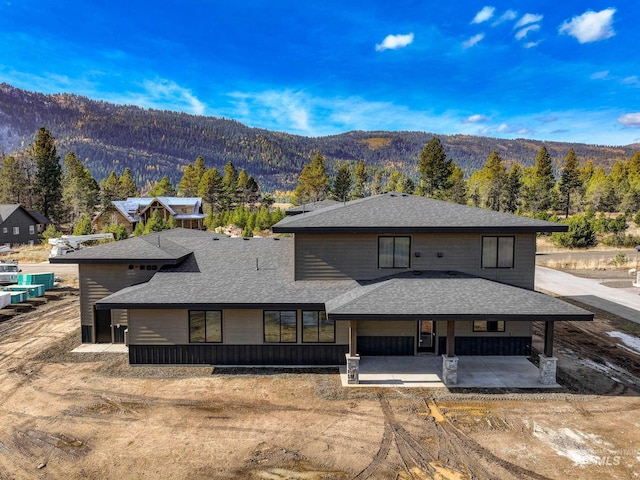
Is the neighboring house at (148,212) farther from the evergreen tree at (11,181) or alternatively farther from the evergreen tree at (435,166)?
the evergreen tree at (435,166)

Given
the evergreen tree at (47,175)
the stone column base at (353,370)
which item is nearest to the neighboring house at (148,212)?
the evergreen tree at (47,175)

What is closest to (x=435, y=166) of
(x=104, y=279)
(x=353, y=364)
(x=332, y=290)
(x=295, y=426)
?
(x=332, y=290)

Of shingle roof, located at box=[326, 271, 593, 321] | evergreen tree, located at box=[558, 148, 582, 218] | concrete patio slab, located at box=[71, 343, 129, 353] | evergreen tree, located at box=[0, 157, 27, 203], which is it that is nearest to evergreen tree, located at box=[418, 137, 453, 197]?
evergreen tree, located at box=[558, 148, 582, 218]

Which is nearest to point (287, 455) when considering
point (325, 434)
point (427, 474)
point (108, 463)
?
point (325, 434)

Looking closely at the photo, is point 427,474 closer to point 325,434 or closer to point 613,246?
point 325,434

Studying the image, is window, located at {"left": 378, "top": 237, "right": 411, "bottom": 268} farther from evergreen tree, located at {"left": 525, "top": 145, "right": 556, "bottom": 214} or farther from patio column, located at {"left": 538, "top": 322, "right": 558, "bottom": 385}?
evergreen tree, located at {"left": 525, "top": 145, "right": 556, "bottom": 214}

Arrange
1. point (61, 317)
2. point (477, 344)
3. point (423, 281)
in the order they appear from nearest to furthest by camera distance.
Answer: point (423, 281) < point (477, 344) < point (61, 317)
